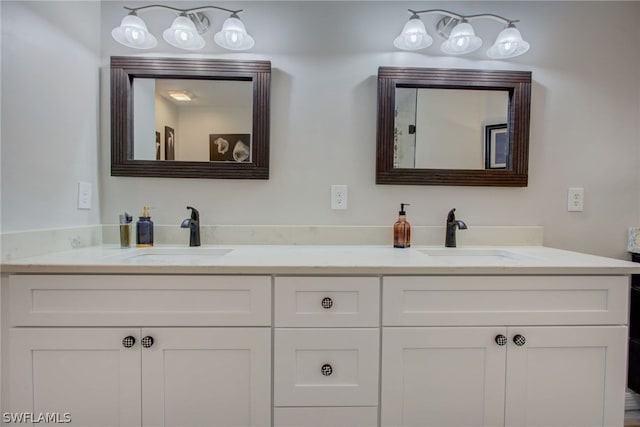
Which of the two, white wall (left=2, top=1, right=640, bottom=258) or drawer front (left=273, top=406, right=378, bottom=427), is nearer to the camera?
drawer front (left=273, top=406, right=378, bottom=427)

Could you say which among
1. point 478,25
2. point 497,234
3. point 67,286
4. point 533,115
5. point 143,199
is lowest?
point 67,286

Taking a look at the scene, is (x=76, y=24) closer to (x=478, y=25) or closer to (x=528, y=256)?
(x=478, y=25)

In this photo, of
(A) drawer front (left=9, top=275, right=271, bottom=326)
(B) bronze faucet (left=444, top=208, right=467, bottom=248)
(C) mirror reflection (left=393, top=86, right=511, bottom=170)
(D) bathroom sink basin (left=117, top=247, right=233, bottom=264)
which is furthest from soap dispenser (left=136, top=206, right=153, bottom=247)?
(B) bronze faucet (left=444, top=208, right=467, bottom=248)

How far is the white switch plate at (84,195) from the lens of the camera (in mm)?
1287

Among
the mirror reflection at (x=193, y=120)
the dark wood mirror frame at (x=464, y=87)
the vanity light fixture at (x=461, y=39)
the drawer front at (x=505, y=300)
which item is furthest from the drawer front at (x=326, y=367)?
the vanity light fixture at (x=461, y=39)

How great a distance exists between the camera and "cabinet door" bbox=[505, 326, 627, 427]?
0.99 m

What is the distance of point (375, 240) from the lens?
57.1 inches

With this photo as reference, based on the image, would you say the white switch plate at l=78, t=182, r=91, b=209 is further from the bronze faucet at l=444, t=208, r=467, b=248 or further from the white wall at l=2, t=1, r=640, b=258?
the bronze faucet at l=444, t=208, r=467, b=248

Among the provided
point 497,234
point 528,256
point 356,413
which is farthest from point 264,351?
point 497,234

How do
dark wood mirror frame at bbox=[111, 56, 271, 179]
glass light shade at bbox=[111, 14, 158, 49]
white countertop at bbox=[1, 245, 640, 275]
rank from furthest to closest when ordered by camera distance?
dark wood mirror frame at bbox=[111, 56, 271, 179]
glass light shade at bbox=[111, 14, 158, 49]
white countertop at bbox=[1, 245, 640, 275]

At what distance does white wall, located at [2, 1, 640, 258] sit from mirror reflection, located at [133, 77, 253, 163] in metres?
0.12

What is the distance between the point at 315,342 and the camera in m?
0.96

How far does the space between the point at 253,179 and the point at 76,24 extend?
0.99 m

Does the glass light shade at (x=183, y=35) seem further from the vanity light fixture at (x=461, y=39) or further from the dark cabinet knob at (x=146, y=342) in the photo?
the dark cabinet knob at (x=146, y=342)
